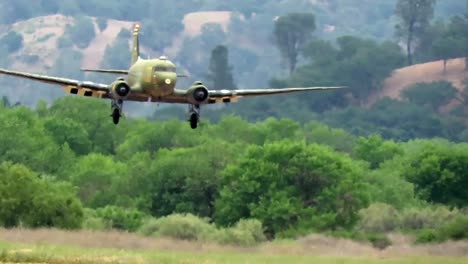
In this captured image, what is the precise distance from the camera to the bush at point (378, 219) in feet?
347

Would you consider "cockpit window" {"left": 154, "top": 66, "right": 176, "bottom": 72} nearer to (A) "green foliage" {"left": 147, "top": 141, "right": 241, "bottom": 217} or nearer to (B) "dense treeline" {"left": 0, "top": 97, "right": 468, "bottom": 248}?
(B) "dense treeline" {"left": 0, "top": 97, "right": 468, "bottom": 248}

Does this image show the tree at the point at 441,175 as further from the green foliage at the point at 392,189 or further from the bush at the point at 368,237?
the bush at the point at 368,237

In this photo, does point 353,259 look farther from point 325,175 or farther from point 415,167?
point 415,167

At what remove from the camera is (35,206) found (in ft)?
325

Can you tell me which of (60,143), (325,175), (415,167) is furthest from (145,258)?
(60,143)

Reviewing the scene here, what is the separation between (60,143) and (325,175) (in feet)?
160

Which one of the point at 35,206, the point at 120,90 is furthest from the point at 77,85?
the point at 35,206

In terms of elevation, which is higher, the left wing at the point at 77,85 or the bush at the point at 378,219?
the left wing at the point at 77,85

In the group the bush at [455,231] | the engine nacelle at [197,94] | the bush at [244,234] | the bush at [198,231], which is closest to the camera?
the engine nacelle at [197,94]

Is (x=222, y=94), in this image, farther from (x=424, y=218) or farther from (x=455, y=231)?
(x=424, y=218)

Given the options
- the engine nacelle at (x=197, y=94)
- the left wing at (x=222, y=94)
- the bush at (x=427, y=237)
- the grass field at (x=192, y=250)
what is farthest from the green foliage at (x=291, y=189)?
the engine nacelle at (x=197, y=94)

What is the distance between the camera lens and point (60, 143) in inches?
6255

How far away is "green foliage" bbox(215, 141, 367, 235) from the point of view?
361 ft

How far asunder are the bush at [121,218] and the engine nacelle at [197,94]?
3980 cm
